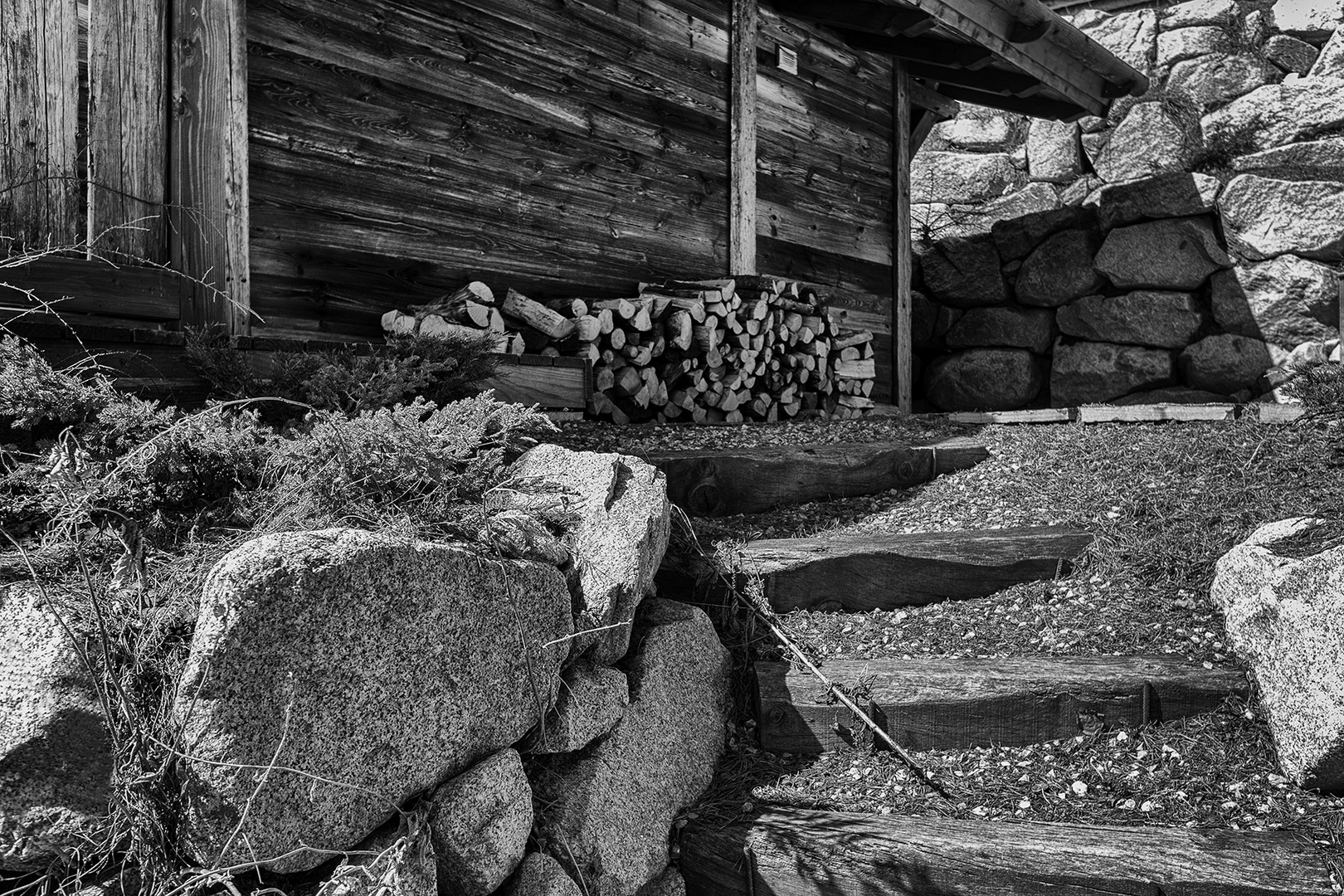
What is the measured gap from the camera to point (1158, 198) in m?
9.27

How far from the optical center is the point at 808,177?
7.61 meters

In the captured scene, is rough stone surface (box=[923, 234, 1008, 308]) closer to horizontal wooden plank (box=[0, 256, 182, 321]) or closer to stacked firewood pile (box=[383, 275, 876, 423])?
stacked firewood pile (box=[383, 275, 876, 423])

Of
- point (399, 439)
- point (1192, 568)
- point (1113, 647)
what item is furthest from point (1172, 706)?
point (399, 439)

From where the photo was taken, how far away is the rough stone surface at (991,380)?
982cm

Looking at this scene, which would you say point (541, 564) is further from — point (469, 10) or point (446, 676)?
point (469, 10)

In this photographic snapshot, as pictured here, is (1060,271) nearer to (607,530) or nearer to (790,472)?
(790,472)

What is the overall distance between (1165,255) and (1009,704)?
25.0ft

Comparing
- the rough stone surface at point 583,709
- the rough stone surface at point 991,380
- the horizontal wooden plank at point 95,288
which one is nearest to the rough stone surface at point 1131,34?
the rough stone surface at point 991,380

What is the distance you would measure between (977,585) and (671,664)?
1.24m

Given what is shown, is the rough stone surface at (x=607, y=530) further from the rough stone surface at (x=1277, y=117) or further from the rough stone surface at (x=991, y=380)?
the rough stone surface at (x=1277, y=117)

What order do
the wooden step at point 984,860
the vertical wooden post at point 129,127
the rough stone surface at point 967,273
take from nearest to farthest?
the wooden step at point 984,860
the vertical wooden post at point 129,127
the rough stone surface at point 967,273

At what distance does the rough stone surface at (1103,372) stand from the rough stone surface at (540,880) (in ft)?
26.9

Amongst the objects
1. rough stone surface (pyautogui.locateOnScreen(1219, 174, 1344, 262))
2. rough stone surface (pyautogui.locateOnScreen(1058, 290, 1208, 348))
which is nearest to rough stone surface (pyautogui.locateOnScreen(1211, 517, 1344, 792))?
rough stone surface (pyautogui.locateOnScreen(1058, 290, 1208, 348))

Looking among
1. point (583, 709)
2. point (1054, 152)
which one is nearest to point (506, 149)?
point (583, 709)
